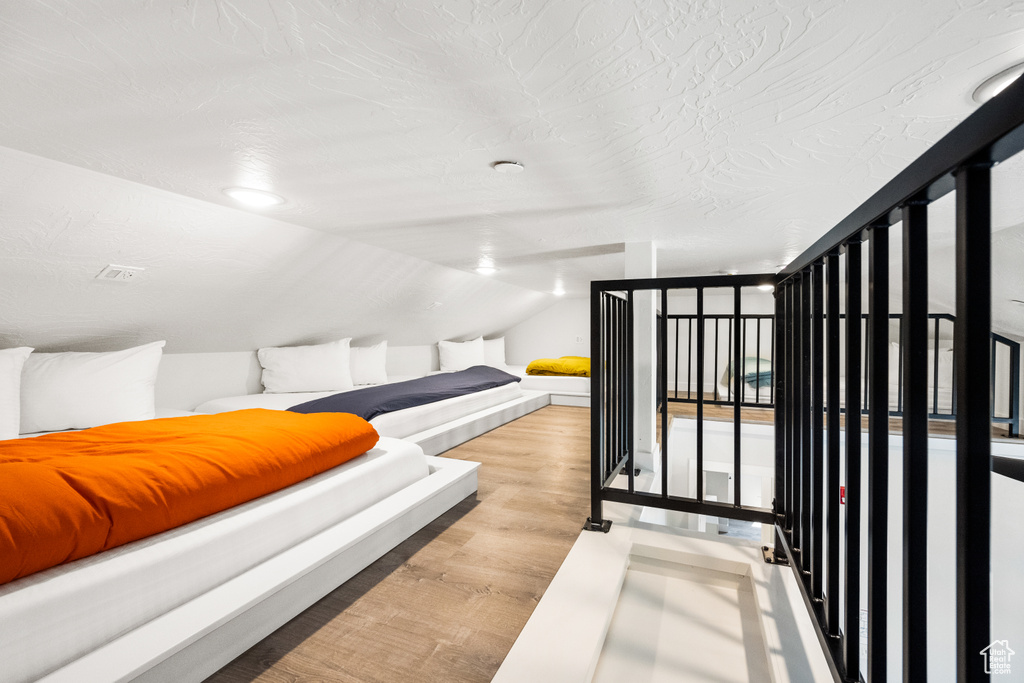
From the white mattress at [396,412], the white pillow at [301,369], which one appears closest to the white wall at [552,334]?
the white mattress at [396,412]

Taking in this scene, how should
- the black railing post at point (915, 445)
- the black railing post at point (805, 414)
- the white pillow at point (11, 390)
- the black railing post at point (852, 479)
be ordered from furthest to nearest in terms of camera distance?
the white pillow at point (11, 390) < the black railing post at point (805, 414) < the black railing post at point (852, 479) < the black railing post at point (915, 445)

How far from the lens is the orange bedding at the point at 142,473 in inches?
44.8

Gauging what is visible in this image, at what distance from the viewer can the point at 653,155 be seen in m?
1.77

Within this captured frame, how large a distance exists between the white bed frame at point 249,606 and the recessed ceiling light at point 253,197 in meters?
1.55

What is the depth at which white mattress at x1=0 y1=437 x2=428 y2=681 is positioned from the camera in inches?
40.6

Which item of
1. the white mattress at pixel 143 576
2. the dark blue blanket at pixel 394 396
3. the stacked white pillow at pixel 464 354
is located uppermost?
the stacked white pillow at pixel 464 354

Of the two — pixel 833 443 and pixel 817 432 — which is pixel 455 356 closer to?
pixel 817 432

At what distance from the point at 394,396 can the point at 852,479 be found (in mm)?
2905

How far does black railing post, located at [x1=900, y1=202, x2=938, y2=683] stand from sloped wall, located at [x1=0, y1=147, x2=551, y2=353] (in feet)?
8.63

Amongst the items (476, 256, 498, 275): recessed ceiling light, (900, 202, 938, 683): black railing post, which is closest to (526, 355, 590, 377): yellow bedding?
(476, 256, 498, 275): recessed ceiling light

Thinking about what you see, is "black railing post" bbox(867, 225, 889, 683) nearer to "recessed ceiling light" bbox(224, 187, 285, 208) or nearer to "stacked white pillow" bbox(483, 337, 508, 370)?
"recessed ceiling light" bbox(224, 187, 285, 208)

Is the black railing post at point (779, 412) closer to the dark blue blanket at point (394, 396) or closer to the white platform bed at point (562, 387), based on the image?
the dark blue blanket at point (394, 396)

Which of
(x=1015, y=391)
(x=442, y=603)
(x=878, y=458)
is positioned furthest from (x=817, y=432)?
(x=1015, y=391)

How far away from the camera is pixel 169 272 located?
8.64ft
